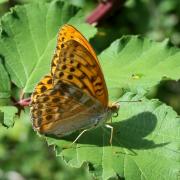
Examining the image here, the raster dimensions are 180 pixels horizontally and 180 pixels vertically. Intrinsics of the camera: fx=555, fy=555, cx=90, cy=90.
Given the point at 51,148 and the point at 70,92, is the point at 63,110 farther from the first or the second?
the point at 51,148

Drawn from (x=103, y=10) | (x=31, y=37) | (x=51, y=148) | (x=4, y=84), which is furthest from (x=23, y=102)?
(x=51, y=148)

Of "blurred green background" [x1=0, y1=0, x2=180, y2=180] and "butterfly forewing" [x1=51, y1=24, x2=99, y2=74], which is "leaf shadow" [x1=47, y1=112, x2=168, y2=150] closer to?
"butterfly forewing" [x1=51, y1=24, x2=99, y2=74]

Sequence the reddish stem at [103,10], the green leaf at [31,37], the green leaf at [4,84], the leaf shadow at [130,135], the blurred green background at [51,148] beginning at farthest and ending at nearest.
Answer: the blurred green background at [51,148]
the reddish stem at [103,10]
the green leaf at [31,37]
the green leaf at [4,84]
the leaf shadow at [130,135]

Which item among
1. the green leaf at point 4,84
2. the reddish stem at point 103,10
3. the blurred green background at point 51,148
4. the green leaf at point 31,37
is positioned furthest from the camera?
the blurred green background at point 51,148

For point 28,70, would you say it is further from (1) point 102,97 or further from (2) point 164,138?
(2) point 164,138

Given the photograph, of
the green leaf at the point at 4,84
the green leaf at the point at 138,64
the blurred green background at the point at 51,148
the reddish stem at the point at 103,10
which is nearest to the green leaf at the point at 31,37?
the green leaf at the point at 4,84

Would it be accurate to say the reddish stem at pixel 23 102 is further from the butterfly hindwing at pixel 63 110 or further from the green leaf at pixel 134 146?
the green leaf at pixel 134 146

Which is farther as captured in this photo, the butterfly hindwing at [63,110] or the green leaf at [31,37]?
the green leaf at [31,37]

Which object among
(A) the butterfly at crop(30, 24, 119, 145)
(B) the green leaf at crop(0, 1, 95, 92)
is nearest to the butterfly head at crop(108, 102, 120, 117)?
(A) the butterfly at crop(30, 24, 119, 145)
